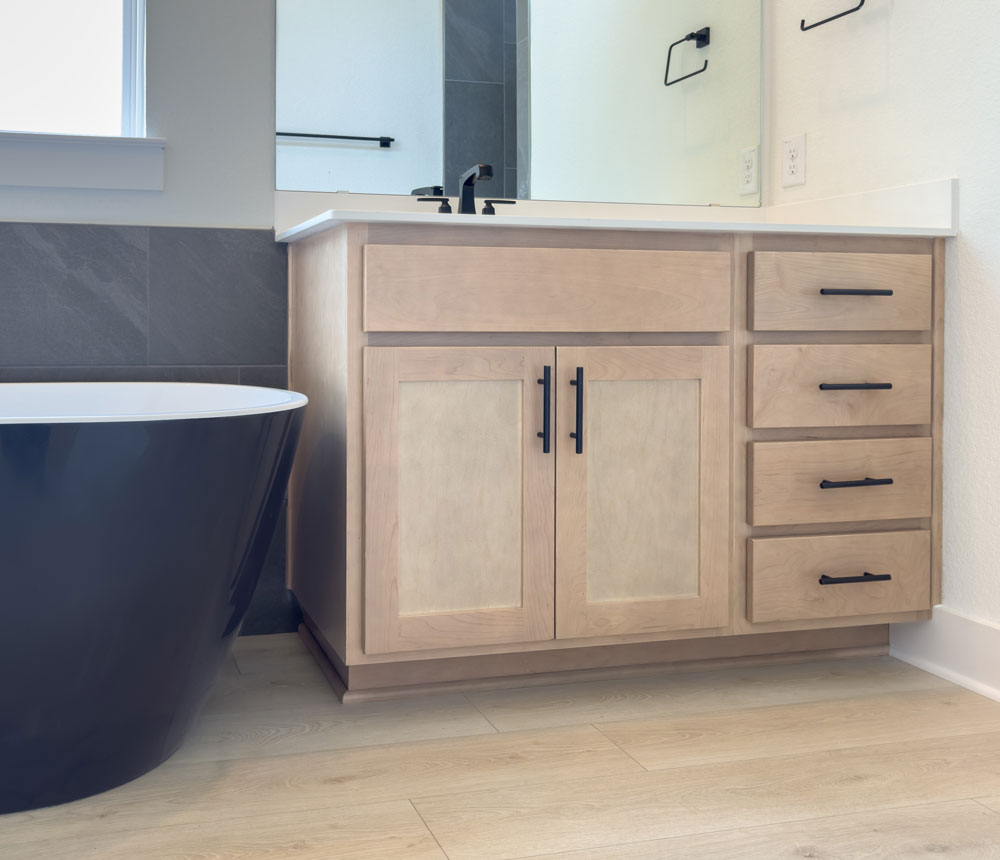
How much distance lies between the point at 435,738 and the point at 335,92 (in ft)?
4.47

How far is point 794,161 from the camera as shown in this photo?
247 centimetres

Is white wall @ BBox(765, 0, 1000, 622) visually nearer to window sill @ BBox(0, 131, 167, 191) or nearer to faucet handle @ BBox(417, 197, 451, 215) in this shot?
faucet handle @ BBox(417, 197, 451, 215)

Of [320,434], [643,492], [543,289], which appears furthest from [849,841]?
[320,434]

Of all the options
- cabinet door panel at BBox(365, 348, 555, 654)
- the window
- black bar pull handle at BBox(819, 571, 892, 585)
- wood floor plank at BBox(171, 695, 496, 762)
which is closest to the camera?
wood floor plank at BBox(171, 695, 496, 762)

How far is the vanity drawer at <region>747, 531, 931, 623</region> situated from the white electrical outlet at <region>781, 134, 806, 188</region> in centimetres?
92

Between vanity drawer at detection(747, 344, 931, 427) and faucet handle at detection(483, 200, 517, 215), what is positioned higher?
faucet handle at detection(483, 200, 517, 215)

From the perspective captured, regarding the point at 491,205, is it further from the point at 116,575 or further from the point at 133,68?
the point at 116,575

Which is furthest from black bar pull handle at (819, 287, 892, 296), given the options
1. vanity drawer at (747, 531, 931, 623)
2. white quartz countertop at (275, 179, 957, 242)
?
vanity drawer at (747, 531, 931, 623)

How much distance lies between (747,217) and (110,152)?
145cm

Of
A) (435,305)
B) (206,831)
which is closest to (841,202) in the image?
(435,305)

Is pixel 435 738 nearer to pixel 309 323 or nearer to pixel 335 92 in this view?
pixel 309 323

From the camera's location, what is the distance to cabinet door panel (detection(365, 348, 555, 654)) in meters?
1.72

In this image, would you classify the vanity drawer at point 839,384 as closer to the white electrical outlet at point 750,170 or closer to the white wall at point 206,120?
the white electrical outlet at point 750,170

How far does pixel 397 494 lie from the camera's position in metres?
1.73
